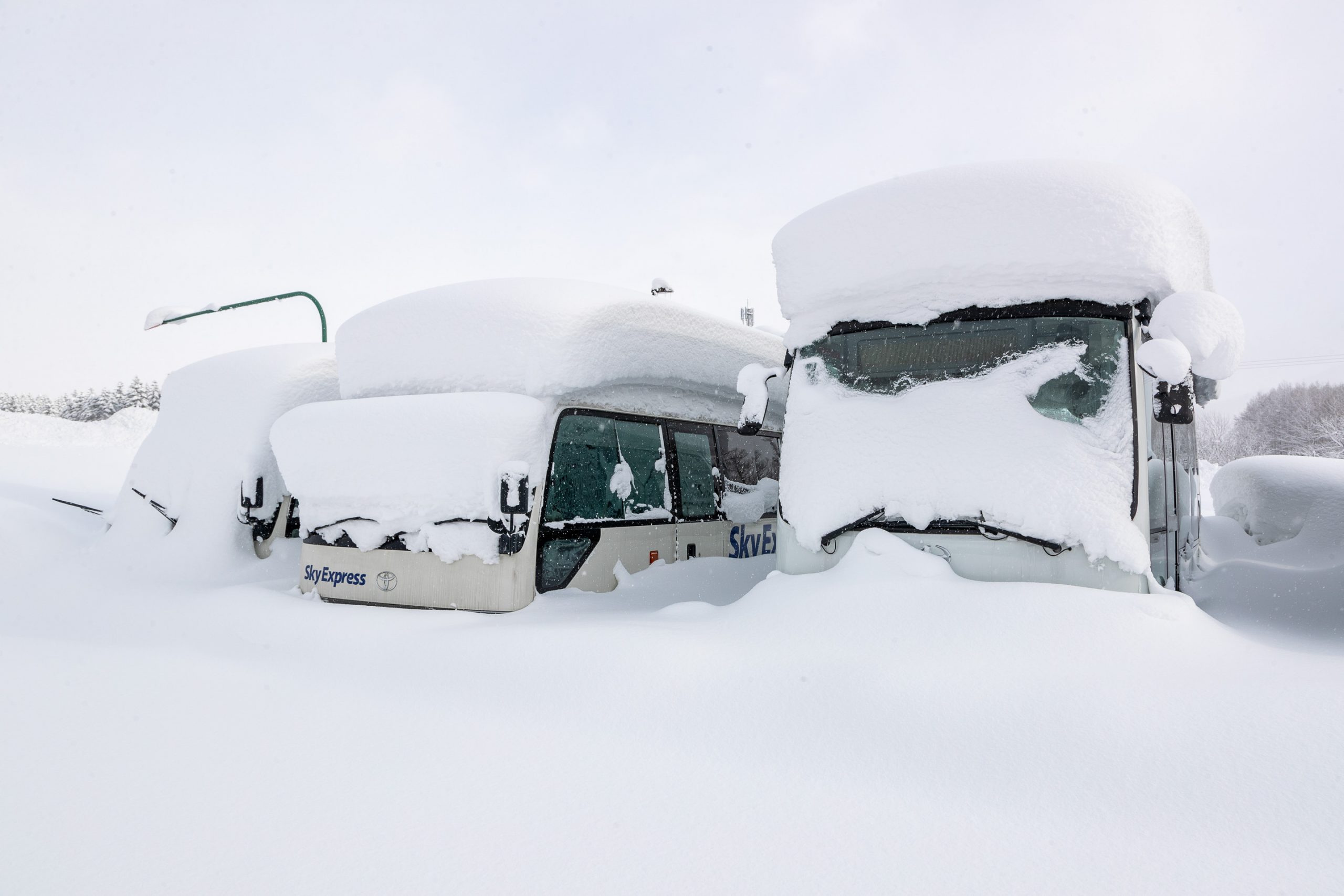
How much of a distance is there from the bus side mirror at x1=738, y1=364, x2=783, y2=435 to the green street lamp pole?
11378 mm

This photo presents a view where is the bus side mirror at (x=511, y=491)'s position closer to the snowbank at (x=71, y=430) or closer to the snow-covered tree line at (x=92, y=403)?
the snowbank at (x=71, y=430)

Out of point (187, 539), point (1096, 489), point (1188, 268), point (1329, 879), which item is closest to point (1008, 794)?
point (1329, 879)

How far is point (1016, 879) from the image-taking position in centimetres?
212

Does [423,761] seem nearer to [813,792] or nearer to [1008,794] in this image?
[813,792]

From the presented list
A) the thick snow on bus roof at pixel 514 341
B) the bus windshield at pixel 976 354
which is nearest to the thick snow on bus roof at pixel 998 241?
the bus windshield at pixel 976 354

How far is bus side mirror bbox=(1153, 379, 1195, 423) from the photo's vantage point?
12.8 ft

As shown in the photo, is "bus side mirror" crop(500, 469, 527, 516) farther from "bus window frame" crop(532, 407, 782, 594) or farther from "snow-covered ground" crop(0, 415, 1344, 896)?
"snow-covered ground" crop(0, 415, 1344, 896)

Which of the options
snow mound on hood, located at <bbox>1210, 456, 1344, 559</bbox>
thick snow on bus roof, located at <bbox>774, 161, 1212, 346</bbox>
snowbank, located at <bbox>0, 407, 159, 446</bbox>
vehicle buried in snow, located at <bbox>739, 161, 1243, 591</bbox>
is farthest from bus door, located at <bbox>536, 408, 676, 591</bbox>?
snowbank, located at <bbox>0, 407, 159, 446</bbox>

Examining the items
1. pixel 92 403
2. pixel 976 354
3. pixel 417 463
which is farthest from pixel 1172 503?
pixel 92 403

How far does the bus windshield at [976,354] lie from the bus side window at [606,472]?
6.25 feet

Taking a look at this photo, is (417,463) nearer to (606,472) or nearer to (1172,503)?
(606,472)

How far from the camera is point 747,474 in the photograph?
25.4 ft

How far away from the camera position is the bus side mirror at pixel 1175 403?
3.91m

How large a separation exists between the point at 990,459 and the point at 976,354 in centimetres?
63
